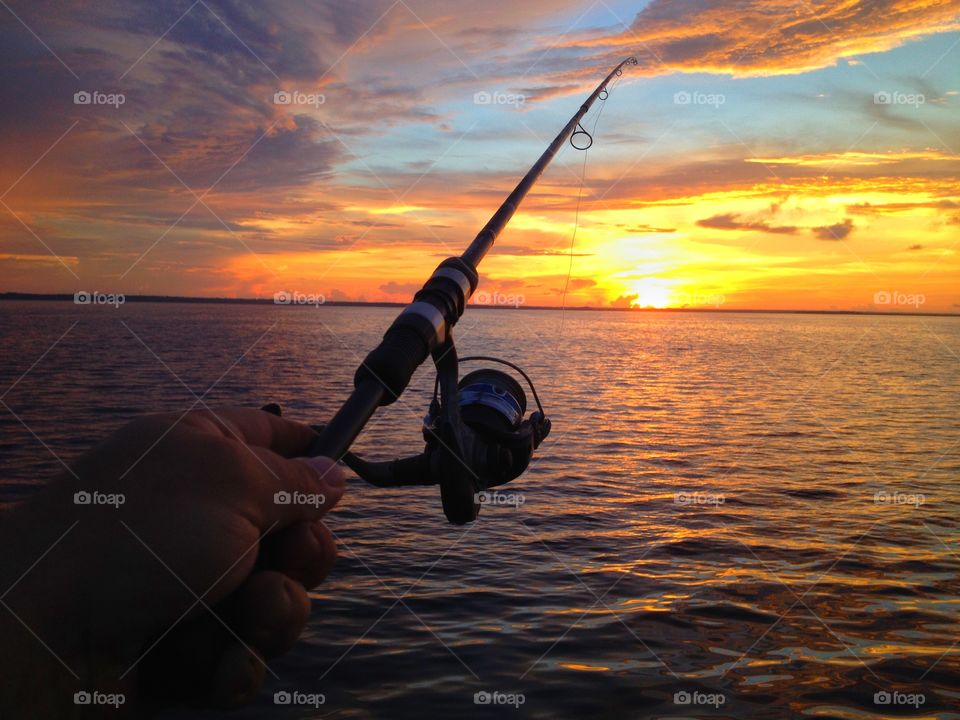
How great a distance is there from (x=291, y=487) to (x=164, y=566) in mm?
302

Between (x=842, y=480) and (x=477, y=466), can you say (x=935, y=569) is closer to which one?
(x=842, y=480)

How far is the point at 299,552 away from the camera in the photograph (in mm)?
1526

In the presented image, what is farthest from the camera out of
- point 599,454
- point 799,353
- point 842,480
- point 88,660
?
point 799,353

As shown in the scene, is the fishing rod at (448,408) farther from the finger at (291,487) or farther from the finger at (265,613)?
the finger at (265,613)

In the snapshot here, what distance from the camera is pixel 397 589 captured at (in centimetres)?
1207

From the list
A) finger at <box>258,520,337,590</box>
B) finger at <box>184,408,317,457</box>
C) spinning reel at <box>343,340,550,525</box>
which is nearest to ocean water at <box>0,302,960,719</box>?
spinning reel at <box>343,340,550,525</box>

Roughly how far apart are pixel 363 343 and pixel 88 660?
78503mm

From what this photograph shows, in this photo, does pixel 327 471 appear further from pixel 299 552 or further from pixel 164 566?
pixel 164 566

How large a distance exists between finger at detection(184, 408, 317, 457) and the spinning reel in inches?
28.3

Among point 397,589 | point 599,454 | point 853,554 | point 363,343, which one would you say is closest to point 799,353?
point 363,343

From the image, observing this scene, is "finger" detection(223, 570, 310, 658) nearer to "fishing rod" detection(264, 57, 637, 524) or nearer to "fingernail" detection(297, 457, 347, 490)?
"fingernail" detection(297, 457, 347, 490)

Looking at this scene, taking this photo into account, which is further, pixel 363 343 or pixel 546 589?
pixel 363 343

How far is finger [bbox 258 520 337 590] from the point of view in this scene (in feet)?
4.98

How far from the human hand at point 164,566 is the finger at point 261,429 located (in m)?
0.06
